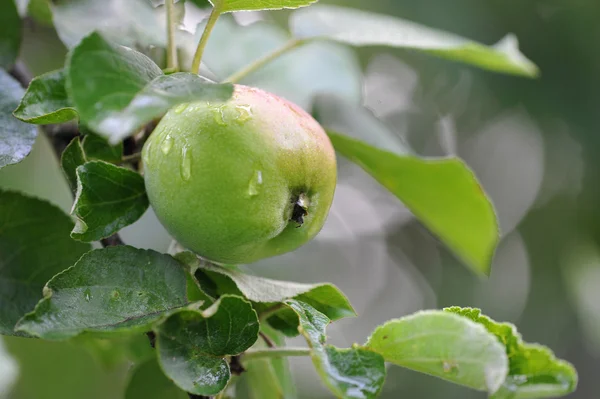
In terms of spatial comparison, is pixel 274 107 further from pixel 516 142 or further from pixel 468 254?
pixel 516 142

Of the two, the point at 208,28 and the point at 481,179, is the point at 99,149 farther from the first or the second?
the point at 481,179

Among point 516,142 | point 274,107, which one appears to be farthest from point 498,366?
point 516,142

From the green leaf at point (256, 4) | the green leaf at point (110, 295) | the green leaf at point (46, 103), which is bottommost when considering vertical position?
the green leaf at point (110, 295)

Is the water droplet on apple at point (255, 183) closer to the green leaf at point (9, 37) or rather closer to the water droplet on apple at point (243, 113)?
the water droplet on apple at point (243, 113)

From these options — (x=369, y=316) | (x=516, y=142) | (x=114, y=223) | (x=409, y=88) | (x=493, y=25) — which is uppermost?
(x=114, y=223)

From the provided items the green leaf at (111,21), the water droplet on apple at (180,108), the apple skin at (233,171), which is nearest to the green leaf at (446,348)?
the apple skin at (233,171)

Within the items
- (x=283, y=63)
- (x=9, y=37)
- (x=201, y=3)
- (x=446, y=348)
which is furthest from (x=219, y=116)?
(x=283, y=63)

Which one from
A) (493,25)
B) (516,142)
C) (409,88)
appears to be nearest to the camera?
(493,25)
